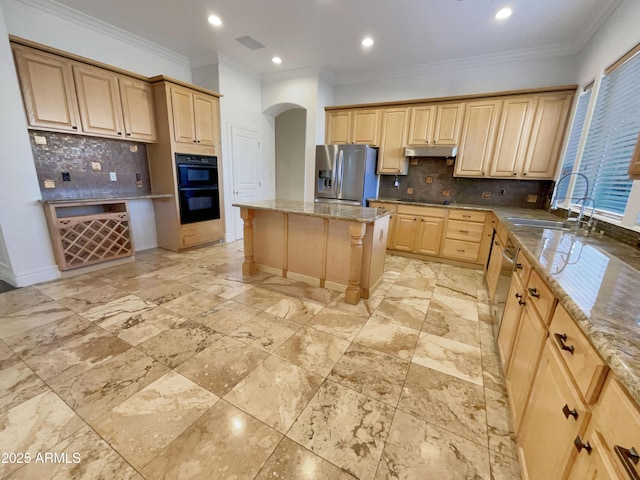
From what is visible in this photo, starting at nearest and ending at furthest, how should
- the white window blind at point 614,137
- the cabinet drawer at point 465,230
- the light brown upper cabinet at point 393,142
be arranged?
the white window blind at point 614,137 < the cabinet drawer at point 465,230 < the light brown upper cabinet at point 393,142

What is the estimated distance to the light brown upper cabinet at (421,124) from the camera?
3.96m

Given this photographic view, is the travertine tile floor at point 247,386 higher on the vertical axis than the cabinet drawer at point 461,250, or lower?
lower

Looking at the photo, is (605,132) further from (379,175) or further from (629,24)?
(379,175)

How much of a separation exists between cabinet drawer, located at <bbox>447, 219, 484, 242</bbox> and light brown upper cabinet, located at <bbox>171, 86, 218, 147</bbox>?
3879mm

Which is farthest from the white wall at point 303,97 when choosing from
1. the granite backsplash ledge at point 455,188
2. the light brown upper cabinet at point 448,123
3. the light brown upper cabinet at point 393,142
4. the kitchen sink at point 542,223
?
the kitchen sink at point 542,223

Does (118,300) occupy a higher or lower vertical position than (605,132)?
lower

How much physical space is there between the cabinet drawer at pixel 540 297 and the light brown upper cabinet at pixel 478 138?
2890mm

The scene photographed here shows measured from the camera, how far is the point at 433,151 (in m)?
3.94

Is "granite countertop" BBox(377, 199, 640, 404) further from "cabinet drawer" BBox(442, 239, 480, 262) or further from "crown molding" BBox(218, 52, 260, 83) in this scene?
"crown molding" BBox(218, 52, 260, 83)

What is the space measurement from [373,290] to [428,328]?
0.76m

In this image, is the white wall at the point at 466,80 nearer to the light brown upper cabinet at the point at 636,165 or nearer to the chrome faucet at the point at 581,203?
the chrome faucet at the point at 581,203

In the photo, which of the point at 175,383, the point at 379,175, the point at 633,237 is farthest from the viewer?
the point at 379,175

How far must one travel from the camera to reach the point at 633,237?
180 centimetres

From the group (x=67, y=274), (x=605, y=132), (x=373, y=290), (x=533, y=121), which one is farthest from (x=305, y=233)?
(x=533, y=121)
